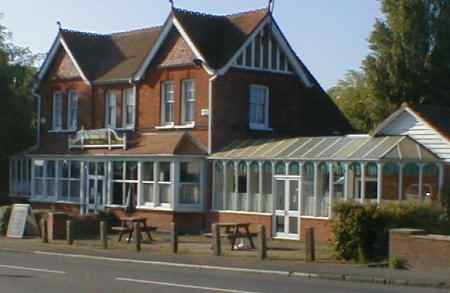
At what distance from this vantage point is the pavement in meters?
20.2

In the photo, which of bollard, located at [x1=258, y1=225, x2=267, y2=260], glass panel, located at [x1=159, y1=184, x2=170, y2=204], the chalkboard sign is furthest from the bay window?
bollard, located at [x1=258, y1=225, x2=267, y2=260]

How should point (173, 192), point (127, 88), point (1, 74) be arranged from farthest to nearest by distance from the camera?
point (1, 74), point (127, 88), point (173, 192)

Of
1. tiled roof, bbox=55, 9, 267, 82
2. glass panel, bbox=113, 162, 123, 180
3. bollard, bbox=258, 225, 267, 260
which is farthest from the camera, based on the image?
glass panel, bbox=113, 162, 123, 180

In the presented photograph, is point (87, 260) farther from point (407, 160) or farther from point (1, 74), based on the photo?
point (1, 74)

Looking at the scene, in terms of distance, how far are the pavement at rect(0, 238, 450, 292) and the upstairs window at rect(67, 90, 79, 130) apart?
15208mm

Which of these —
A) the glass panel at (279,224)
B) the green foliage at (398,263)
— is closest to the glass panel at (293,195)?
the glass panel at (279,224)

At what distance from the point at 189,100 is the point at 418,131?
10577mm

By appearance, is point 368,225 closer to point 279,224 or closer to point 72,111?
point 279,224

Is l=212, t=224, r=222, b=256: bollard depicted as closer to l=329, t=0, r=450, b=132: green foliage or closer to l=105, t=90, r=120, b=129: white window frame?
l=105, t=90, r=120, b=129: white window frame

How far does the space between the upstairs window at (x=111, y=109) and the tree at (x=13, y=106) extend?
8.03m

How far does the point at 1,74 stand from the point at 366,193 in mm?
25091

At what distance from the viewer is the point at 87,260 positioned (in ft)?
90.4

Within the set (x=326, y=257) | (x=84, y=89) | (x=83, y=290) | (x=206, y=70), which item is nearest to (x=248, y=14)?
(x=206, y=70)

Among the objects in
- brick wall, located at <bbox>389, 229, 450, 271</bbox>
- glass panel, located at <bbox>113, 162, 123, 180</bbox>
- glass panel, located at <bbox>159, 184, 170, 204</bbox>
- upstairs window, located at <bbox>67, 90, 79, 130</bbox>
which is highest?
upstairs window, located at <bbox>67, 90, 79, 130</bbox>
